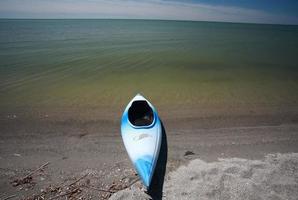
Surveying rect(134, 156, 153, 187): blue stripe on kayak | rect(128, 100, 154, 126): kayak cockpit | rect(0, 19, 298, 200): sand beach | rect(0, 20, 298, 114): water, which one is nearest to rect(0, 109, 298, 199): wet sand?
rect(0, 19, 298, 200): sand beach

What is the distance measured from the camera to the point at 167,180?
15.1 ft

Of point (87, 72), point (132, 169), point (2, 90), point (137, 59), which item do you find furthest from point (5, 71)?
point (132, 169)

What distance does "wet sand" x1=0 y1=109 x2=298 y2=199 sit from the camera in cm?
477

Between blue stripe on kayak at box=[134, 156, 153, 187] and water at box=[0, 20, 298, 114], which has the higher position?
water at box=[0, 20, 298, 114]

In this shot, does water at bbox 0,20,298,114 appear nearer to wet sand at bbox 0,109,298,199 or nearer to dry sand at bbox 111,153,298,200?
wet sand at bbox 0,109,298,199

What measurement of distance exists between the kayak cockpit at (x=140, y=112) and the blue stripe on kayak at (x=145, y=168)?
2141 mm

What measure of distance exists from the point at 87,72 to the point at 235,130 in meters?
10.4

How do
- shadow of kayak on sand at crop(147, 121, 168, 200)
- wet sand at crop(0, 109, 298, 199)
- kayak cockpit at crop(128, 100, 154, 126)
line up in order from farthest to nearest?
kayak cockpit at crop(128, 100, 154, 126) → wet sand at crop(0, 109, 298, 199) → shadow of kayak on sand at crop(147, 121, 168, 200)

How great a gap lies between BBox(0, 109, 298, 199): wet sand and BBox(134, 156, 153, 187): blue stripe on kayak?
332mm

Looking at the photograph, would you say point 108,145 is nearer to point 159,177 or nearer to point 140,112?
point 140,112

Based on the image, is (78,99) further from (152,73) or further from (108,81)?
(152,73)

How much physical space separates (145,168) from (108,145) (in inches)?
79.4

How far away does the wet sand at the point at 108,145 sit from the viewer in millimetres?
4770

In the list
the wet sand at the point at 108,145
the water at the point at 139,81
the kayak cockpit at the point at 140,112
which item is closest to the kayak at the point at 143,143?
the kayak cockpit at the point at 140,112
